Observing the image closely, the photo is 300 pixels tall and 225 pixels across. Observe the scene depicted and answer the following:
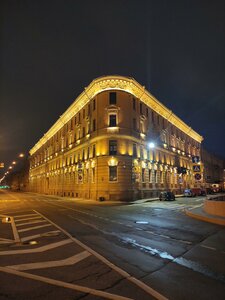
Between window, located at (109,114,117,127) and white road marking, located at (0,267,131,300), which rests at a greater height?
window, located at (109,114,117,127)

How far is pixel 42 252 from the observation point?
7574mm

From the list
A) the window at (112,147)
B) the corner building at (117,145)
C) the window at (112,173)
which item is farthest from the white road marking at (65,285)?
the window at (112,147)

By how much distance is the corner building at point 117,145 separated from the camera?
36.1m

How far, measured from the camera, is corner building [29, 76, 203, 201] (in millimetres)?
36125

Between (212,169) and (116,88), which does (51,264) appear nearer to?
(116,88)

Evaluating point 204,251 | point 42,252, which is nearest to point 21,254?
point 42,252

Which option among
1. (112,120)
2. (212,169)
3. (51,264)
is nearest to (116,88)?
(112,120)

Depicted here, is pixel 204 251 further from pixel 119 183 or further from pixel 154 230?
pixel 119 183

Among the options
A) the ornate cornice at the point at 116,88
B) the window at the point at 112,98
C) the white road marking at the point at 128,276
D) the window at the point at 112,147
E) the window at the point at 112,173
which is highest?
the ornate cornice at the point at 116,88

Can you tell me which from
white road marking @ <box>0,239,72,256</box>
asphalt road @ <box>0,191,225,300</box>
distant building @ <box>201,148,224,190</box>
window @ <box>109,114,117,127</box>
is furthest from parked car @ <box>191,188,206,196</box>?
white road marking @ <box>0,239,72,256</box>

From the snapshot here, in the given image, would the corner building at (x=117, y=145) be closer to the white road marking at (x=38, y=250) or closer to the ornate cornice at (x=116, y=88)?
the ornate cornice at (x=116, y=88)

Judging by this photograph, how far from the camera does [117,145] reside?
119 feet

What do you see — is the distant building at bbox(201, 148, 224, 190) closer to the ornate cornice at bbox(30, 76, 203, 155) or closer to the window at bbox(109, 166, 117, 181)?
the ornate cornice at bbox(30, 76, 203, 155)

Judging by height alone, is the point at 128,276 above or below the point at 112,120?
below
